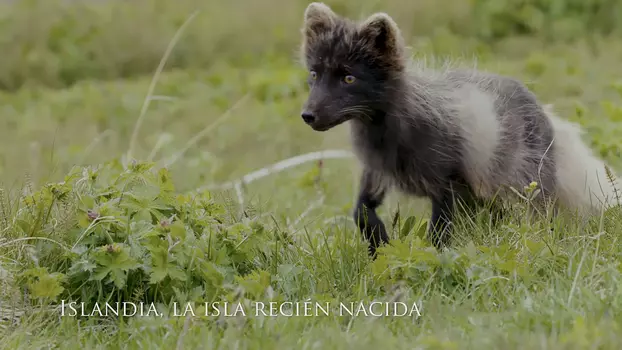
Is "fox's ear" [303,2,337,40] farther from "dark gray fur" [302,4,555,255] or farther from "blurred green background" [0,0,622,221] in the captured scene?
"blurred green background" [0,0,622,221]

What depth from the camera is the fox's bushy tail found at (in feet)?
18.7

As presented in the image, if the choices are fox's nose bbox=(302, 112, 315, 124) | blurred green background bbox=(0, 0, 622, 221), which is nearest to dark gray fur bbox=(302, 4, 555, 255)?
fox's nose bbox=(302, 112, 315, 124)

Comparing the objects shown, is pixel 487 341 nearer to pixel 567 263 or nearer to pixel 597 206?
pixel 567 263

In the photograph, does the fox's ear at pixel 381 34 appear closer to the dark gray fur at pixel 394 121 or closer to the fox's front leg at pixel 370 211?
the dark gray fur at pixel 394 121

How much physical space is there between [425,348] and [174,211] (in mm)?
1705

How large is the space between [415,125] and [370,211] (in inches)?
22.7

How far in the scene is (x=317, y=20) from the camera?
527 centimetres

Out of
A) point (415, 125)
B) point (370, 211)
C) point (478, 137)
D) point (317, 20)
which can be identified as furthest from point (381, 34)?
point (370, 211)

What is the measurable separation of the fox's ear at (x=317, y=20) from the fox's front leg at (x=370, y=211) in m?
0.86

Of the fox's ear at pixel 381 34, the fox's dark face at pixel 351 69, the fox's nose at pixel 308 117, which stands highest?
the fox's ear at pixel 381 34

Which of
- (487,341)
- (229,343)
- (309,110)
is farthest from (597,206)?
(229,343)

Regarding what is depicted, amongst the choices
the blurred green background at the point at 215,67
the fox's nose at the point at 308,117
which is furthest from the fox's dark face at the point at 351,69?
the blurred green background at the point at 215,67

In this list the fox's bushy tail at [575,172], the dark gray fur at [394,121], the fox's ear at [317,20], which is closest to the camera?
the dark gray fur at [394,121]

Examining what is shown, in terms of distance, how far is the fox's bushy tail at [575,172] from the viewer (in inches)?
225
